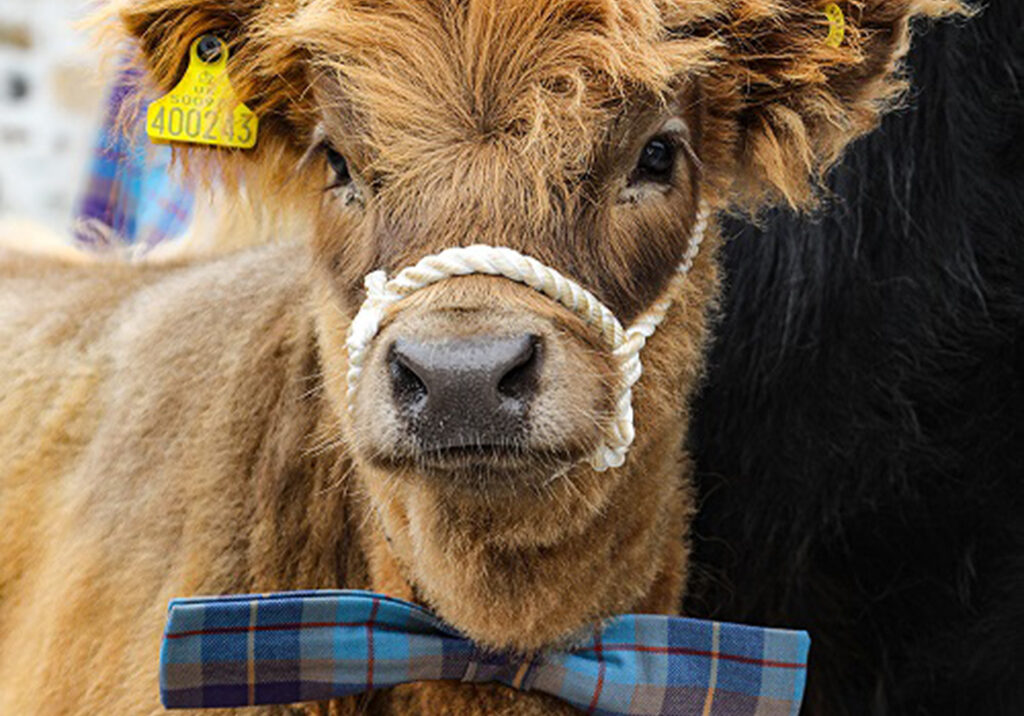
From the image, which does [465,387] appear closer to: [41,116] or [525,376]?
[525,376]

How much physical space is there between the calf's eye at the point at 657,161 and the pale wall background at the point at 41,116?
255 inches

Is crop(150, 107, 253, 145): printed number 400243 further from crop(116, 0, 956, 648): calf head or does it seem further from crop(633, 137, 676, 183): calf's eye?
crop(633, 137, 676, 183): calf's eye

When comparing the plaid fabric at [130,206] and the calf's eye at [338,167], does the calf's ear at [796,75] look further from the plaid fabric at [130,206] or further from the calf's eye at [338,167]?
the plaid fabric at [130,206]

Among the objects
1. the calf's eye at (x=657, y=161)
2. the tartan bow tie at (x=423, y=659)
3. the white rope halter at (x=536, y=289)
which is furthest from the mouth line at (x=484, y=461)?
the calf's eye at (x=657, y=161)

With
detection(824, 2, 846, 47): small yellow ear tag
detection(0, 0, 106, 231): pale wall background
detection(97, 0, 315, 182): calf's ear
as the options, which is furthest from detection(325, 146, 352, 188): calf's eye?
detection(0, 0, 106, 231): pale wall background

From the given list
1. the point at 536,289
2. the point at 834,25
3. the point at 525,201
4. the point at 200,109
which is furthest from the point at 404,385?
the point at 834,25

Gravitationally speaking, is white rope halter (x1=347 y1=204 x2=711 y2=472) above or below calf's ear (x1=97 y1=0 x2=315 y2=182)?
below

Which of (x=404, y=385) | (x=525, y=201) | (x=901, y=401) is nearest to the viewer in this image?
(x=404, y=385)

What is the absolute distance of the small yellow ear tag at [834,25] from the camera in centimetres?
261

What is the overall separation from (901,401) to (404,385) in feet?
4.75

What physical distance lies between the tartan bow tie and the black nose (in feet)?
1.58

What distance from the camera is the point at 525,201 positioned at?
91.4 inches

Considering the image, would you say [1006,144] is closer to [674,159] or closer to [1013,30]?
[1013,30]

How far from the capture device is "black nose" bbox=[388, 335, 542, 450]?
6.77 feet
